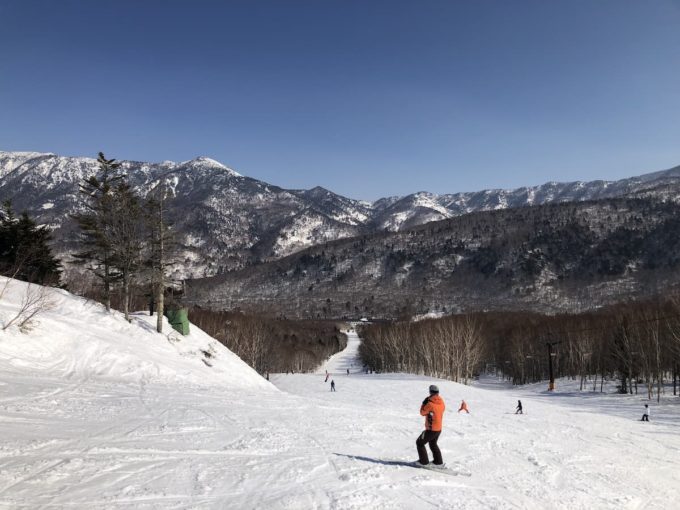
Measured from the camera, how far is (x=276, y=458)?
11125 mm

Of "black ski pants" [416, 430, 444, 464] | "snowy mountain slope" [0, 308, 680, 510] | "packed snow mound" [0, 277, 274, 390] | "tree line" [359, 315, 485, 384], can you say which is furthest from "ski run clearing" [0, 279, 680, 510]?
"tree line" [359, 315, 485, 384]

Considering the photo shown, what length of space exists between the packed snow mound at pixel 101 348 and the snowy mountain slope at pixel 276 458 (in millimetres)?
2907

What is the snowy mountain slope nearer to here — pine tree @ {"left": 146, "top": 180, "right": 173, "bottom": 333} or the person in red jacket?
the person in red jacket

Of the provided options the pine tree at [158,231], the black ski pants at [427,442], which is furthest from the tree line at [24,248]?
the black ski pants at [427,442]

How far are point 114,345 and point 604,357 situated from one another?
69474 mm

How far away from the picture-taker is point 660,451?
16.8m

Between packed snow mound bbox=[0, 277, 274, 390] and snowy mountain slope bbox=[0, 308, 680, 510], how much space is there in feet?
9.54

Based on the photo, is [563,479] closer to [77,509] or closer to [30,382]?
[77,509]

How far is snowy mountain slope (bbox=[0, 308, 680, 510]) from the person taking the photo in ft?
27.9

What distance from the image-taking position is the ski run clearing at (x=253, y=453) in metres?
8.58

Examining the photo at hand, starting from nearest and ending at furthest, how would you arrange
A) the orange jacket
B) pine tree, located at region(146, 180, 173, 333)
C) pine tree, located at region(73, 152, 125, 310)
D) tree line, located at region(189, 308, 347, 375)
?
the orange jacket
pine tree, located at region(73, 152, 125, 310)
pine tree, located at region(146, 180, 173, 333)
tree line, located at region(189, 308, 347, 375)

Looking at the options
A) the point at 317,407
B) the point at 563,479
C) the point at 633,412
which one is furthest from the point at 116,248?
the point at 633,412

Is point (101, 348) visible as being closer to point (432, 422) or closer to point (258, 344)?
point (432, 422)

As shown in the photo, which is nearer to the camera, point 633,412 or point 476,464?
point 476,464
